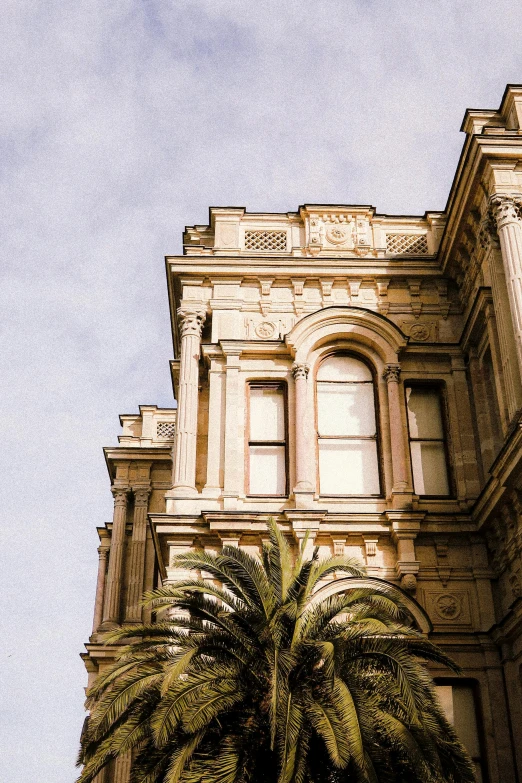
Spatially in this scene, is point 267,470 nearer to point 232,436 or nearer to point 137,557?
point 232,436

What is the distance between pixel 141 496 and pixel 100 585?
2.61 metres

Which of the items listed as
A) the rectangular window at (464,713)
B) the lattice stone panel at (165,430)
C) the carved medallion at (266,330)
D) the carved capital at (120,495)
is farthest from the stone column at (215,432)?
the lattice stone panel at (165,430)

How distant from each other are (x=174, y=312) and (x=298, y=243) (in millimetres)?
2952

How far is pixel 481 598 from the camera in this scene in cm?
1666

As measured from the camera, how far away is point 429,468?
18438mm

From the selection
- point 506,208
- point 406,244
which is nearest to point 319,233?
point 406,244

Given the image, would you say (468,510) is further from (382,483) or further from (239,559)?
(239,559)

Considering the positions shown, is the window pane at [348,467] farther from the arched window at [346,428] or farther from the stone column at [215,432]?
the stone column at [215,432]

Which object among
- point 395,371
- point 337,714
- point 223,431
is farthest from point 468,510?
point 337,714

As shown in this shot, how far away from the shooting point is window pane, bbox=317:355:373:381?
19.3 metres

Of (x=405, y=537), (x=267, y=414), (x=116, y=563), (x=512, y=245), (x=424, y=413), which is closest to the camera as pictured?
(x=512, y=245)

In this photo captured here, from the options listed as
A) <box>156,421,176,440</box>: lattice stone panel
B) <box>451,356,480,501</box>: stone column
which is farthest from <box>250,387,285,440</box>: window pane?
<box>156,421,176,440</box>: lattice stone panel

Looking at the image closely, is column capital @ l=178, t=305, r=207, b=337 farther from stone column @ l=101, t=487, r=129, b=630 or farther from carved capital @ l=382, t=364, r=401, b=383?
stone column @ l=101, t=487, r=129, b=630

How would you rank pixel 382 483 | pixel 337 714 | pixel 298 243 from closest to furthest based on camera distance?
pixel 337 714 < pixel 382 483 < pixel 298 243
